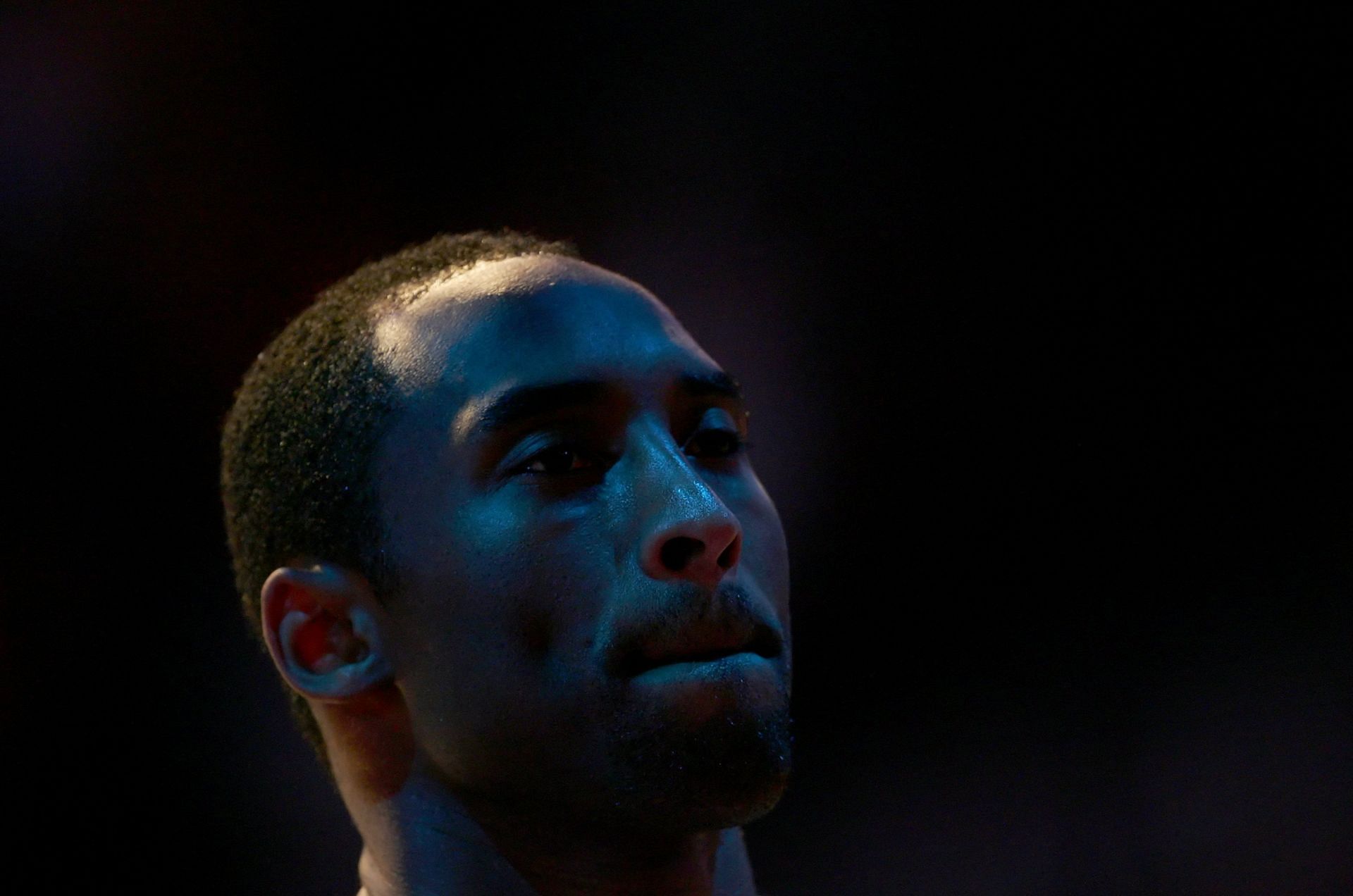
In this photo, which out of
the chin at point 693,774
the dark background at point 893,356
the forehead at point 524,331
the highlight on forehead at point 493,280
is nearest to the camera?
the chin at point 693,774

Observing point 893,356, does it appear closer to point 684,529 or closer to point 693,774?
point 684,529

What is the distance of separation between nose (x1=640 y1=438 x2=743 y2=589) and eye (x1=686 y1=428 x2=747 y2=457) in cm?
21

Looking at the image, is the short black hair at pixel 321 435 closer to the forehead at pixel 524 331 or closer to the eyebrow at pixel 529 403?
the forehead at pixel 524 331

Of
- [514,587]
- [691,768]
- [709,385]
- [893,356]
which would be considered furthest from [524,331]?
[893,356]

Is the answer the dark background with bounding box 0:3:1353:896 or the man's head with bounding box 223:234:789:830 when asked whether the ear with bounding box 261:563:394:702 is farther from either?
the dark background with bounding box 0:3:1353:896

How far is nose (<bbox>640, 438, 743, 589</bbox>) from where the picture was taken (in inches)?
63.1

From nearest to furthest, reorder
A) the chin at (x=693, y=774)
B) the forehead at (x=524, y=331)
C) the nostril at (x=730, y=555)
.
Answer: the chin at (x=693, y=774) < the nostril at (x=730, y=555) < the forehead at (x=524, y=331)

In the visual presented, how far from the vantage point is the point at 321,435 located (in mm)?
1848

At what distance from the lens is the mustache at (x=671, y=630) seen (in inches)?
62.0

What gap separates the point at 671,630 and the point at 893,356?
1.26 metres

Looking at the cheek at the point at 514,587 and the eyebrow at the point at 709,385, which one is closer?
the cheek at the point at 514,587

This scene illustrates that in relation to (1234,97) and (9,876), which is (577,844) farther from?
(1234,97)

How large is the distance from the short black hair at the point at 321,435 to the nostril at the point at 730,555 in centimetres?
46

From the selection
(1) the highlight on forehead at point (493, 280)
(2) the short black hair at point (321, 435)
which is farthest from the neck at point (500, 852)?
(1) the highlight on forehead at point (493, 280)
